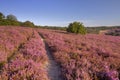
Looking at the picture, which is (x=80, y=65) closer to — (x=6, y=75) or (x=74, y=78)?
(x=74, y=78)

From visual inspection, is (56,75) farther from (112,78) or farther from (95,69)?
(112,78)

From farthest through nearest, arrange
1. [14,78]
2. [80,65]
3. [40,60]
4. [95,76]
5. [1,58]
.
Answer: [40,60] → [1,58] → [80,65] → [95,76] → [14,78]

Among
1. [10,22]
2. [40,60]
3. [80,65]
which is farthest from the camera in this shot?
[10,22]

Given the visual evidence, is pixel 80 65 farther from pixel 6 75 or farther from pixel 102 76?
pixel 6 75

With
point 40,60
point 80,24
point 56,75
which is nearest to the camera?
point 56,75

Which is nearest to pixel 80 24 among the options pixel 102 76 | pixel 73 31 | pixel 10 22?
pixel 73 31

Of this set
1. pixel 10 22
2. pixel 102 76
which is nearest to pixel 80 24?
pixel 10 22

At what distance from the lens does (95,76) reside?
768 centimetres

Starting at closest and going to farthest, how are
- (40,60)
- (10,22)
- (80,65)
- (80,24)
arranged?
(80,65) → (40,60) → (80,24) → (10,22)

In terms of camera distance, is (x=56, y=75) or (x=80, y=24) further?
(x=80, y=24)

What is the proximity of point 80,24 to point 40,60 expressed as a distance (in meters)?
37.4

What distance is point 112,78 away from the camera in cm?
727

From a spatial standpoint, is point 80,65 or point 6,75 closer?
point 6,75

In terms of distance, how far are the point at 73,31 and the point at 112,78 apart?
41.0 metres
